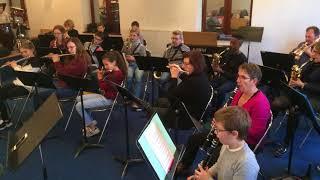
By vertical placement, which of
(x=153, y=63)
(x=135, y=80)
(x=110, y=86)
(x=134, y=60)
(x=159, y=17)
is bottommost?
(x=135, y=80)

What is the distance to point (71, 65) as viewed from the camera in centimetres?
451

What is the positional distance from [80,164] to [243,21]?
5041mm

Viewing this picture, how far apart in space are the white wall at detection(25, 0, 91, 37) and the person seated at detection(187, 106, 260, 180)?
26.6ft

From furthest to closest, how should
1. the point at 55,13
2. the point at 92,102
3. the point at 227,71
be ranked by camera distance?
the point at 55,13
the point at 227,71
the point at 92,102

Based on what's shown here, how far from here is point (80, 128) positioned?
4.53 m

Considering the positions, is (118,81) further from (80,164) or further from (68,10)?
(68,10)

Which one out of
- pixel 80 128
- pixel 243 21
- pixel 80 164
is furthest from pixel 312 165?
pixel 243 21

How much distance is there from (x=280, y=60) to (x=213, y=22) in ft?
11.0

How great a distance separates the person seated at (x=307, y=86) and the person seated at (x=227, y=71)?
930 mm

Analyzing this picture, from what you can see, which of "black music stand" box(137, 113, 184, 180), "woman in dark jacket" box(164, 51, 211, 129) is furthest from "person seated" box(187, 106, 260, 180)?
"woman in dark jacket" box(164, 51, 211, 129)

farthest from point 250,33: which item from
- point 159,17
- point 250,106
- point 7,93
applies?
point 7,93

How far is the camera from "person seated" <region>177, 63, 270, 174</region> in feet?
8.75

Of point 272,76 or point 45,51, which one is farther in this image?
point 45,51

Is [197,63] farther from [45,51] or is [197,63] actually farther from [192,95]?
[45,51]
